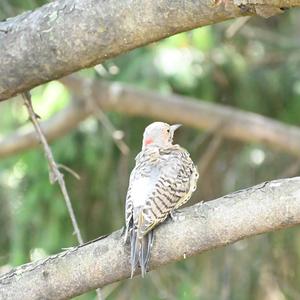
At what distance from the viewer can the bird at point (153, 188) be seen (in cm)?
330

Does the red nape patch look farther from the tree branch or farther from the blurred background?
the blurred background

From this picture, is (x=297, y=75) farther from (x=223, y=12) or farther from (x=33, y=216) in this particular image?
(x=223, y=12)

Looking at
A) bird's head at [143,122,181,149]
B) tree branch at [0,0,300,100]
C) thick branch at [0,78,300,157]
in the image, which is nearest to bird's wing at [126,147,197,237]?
bird's head at [143,122,181,149]

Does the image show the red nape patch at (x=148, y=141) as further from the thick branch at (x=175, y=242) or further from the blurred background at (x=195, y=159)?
the blurred background at (x=195, y=159)

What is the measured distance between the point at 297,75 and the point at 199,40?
0.80 m

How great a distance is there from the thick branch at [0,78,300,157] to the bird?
71.6 inches

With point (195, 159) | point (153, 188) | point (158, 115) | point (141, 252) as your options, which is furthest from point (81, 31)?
point (195, 159)

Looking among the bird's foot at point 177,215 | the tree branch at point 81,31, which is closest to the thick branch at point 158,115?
the tree branch at point 81,31

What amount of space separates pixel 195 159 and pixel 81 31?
11.2 feet

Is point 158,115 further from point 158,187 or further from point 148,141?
point 158,187

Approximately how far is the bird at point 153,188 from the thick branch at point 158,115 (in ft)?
5.97

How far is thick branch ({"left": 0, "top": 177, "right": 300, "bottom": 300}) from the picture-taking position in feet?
10.4

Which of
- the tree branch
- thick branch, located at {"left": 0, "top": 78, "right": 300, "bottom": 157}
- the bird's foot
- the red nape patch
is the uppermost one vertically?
thick branch, located at {"left": 0, "top": 78, "right": 300, "bottom": 157}

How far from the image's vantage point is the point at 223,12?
3.35 m
